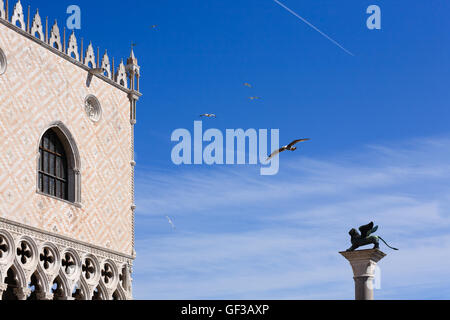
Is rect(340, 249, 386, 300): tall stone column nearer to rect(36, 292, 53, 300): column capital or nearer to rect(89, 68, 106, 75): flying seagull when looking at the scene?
rect(36, 292, 53, 300): column capital

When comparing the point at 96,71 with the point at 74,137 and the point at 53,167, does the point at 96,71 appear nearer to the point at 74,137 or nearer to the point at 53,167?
the point at 74,137

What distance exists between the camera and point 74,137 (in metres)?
26.2

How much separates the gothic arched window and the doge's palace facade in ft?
0.09

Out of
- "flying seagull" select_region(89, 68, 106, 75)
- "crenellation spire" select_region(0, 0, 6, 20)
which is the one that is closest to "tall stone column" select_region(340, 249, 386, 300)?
"crenellation spire" select_region(0, 0, 6, 20)

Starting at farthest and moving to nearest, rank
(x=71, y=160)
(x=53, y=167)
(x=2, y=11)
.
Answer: (x=71, y=160)
(x=53, y=167)
(x=2, y=11)

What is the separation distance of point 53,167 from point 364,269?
9757 millimetres

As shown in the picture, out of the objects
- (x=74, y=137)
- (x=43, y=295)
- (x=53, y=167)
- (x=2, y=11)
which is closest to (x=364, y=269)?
(x=43, y=295)
